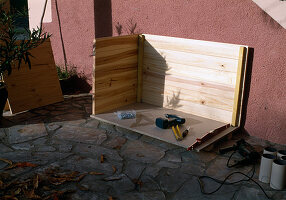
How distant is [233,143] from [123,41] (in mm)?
1989

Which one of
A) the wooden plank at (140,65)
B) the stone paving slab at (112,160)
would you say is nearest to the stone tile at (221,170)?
the stone paving slab at (112,160)

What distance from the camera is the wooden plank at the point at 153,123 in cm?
427

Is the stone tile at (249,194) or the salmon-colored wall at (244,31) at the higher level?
the salmon-colored wall at (244,31)

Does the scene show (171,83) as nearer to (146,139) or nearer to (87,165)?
(146,139)

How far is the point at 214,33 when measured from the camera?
4684 millimetres

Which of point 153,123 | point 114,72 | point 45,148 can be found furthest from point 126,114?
point 45,148

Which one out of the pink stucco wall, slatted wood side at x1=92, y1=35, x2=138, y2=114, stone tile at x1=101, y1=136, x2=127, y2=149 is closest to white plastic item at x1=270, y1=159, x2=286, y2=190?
stone tile at x1=101, y1=136, x2=127, y2=149

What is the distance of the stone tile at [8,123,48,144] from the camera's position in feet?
14.2

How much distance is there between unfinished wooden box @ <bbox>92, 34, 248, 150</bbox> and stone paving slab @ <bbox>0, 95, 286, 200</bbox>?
0.19 meters

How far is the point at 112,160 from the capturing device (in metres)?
3.85

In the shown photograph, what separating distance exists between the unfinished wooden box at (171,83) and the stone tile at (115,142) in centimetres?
20

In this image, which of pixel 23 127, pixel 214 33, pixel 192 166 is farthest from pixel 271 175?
pixel 23 127

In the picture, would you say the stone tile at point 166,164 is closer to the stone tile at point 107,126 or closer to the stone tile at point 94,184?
the stone tile at point 94,184

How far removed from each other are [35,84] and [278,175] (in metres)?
3.52
